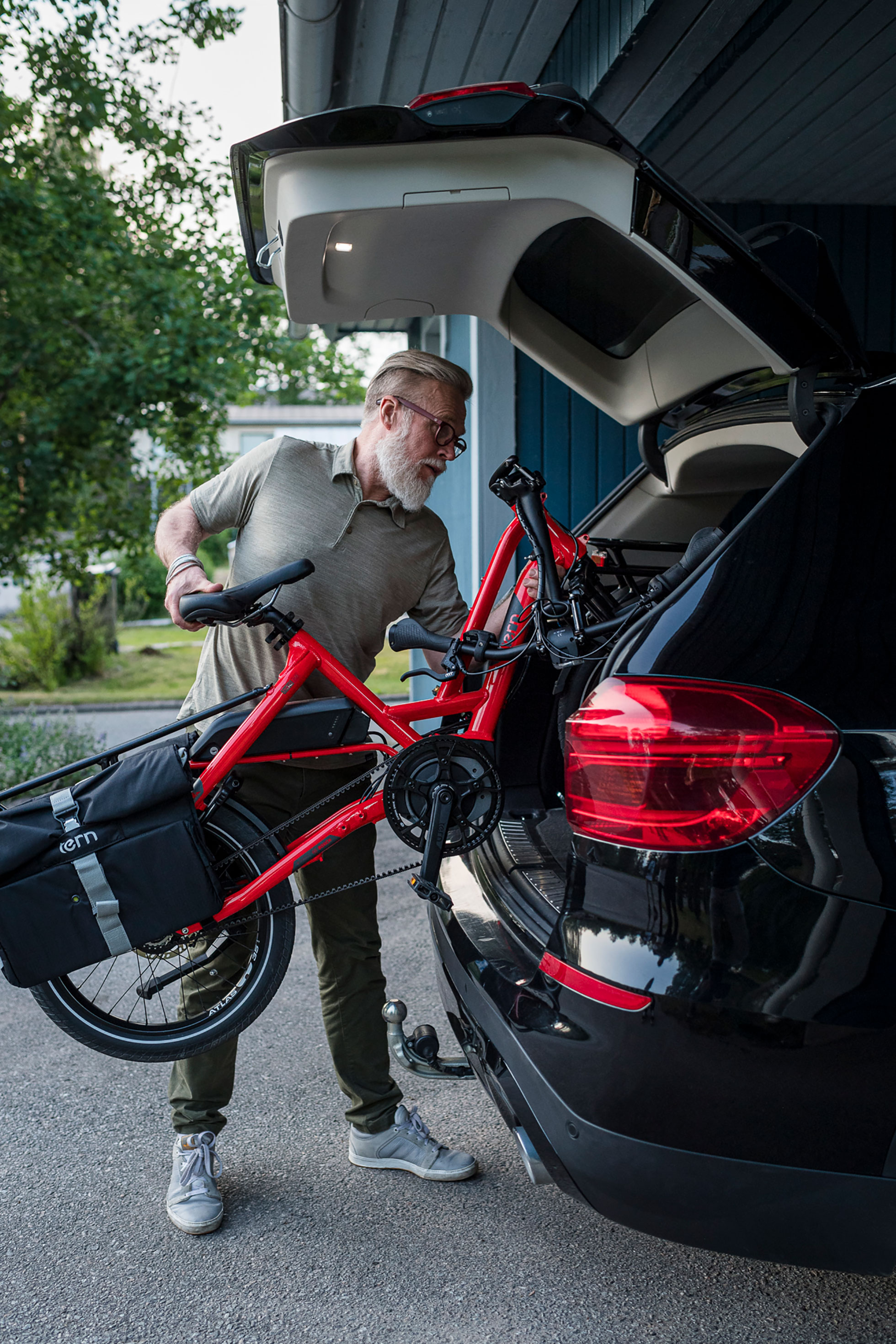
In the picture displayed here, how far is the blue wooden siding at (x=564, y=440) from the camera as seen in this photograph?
5289 millimetres

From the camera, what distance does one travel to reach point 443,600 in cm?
279

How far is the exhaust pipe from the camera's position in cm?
181

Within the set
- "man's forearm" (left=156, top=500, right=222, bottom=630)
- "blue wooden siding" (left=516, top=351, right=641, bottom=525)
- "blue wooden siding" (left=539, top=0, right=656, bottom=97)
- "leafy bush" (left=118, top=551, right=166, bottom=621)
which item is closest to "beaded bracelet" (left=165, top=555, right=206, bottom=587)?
"man's forearm" (left=156, top=500, right=222, bottom=630)

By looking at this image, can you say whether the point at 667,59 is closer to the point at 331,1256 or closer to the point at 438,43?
the point at 438,43

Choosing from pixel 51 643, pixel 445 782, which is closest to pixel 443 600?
pixel 445 782

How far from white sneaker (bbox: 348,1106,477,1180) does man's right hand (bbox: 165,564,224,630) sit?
140 cm

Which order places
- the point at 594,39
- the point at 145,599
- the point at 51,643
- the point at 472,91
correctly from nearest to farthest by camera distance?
the point at 472,91
the point at 594,39
the point at 51,643
the point at 145,599

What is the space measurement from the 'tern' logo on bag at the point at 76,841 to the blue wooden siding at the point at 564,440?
11.8ft

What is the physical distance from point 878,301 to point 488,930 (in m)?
4.93

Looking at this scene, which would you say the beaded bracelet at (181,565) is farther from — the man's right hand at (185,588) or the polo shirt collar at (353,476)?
the polo shirt collar at (353,476)

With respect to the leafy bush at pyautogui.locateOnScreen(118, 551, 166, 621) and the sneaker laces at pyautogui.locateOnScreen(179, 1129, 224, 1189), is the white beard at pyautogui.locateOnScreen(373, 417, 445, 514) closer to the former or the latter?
the sneaker laces at pyautogui.locateOnScreen(179, 1129, 224, 1189)

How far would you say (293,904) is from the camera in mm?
2369

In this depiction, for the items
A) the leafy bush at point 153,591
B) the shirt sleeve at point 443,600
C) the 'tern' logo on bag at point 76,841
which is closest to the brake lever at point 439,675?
the shirt sleeve at point 443,600

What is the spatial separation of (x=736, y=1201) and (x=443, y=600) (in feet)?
5.42
